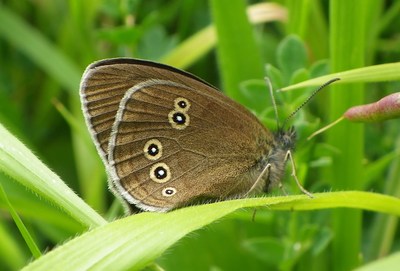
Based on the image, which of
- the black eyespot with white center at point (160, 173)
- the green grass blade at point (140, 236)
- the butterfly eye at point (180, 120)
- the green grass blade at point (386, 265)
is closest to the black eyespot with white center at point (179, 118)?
the butterfly eye at point (180, 120)

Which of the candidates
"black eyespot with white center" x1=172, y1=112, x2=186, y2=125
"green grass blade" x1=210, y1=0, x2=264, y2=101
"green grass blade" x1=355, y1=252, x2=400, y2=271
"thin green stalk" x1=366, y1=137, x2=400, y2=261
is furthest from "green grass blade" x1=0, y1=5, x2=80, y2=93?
"green grass blade" x1=355, y1=252, x2=400, y2=271

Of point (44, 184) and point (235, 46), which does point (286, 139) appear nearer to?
point (235, 46)

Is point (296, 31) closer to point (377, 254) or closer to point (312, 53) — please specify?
point (312, 53)

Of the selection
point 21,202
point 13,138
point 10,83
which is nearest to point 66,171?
point 10,83

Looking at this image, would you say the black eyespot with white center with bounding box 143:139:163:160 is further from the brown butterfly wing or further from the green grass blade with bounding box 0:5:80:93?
the green grass blade with bounding box 0:5:80:93

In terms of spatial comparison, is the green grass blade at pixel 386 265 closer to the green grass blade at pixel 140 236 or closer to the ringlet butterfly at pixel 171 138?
the green grass blade at pixel 140 236

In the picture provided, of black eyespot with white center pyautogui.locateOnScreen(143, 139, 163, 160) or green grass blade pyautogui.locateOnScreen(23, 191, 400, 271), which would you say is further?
black eyespot with white center pyautogui.locateOnScreen(143, 139, 163, 160)
